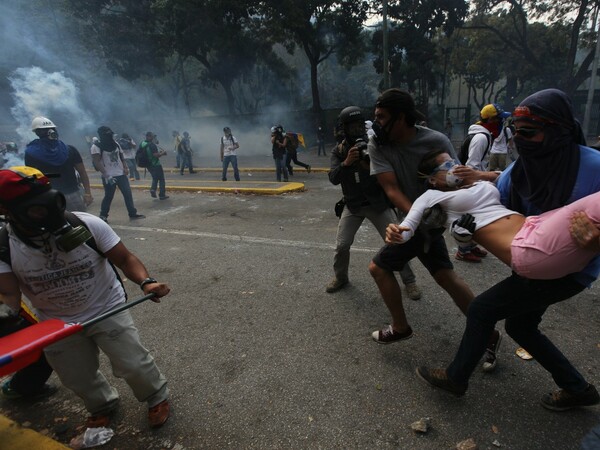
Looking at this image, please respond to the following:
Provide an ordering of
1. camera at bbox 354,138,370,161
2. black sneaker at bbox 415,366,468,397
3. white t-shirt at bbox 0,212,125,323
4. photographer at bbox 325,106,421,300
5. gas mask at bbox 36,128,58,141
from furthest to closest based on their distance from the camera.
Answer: gas mask at bbox 36,128,58,141 < photographer at bbox 325,106,421,300 < camera at bbox 354,138,370,161 < black sneaker at bbox 415,366,468,397 < white t-shirt at bbox 0,212,125,323

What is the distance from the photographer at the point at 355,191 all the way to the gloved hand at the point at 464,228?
141cm

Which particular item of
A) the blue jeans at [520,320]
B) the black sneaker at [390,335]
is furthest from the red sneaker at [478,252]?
the blue jeans at [520,320]

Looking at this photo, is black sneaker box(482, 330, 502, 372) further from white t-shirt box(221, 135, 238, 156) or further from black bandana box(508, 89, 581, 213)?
white t-shirt box(221, 135, 238, 156)

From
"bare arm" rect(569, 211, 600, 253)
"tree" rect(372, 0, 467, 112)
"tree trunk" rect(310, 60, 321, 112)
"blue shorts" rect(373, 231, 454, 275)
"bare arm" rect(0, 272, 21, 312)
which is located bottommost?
"blue shorts" rect(373, 231, 454, 275)

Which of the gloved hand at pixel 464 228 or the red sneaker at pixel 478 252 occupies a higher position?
the gloved hand at pixel 464 228

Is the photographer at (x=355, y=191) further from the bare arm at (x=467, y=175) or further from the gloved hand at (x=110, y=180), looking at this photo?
the gloved hand at (x=110, y=180)

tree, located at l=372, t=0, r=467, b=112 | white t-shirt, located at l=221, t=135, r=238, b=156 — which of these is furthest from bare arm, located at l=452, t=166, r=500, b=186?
tree, located at l=372, t=0, r=467, b=112

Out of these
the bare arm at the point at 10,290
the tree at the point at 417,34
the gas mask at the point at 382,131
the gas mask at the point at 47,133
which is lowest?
the bare arm at the point at 10,290

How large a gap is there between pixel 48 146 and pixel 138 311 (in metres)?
2.74

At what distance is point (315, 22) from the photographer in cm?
2009

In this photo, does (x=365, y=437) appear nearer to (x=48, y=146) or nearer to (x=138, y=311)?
(x=138, y=311)

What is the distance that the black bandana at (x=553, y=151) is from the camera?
5.30ft

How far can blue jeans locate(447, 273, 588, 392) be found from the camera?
1773 millimetres

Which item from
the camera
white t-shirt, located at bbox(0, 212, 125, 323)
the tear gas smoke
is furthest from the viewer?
the tear gas smoke
